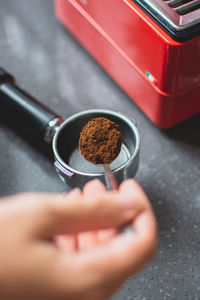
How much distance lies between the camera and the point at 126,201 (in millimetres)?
376

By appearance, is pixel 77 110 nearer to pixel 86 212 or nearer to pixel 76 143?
pixel 76 143

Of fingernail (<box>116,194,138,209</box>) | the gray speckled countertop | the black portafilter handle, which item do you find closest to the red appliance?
the gray speckled countertop

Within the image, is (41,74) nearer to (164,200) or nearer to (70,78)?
(70,78)

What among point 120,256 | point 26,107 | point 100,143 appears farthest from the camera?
point 26,107

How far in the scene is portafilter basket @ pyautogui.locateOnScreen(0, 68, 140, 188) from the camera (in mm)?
563

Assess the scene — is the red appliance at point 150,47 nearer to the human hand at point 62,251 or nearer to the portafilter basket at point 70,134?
the portafilter basket at point 70,134


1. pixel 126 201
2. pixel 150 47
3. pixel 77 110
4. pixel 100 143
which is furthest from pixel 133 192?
pixel 77 110

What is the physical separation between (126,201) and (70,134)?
270 mm

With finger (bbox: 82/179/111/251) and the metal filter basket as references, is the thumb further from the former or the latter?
the metal filter basket

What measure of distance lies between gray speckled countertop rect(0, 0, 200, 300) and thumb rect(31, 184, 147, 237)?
21 centimetres

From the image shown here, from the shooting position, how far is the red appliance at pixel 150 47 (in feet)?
1.81

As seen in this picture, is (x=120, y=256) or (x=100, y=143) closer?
(x=120, y=256)

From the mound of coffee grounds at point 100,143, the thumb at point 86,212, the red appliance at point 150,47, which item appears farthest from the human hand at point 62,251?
the red appliance at point 150,47

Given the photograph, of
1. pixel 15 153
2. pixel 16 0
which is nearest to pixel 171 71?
pixel 15 153
